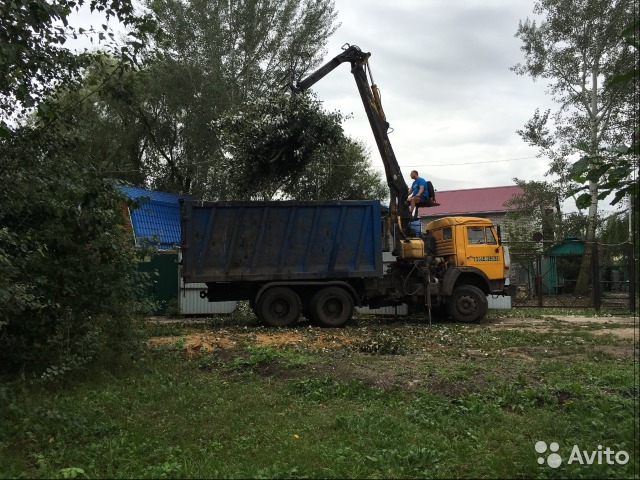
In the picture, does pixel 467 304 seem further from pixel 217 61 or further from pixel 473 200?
pixel 473 200

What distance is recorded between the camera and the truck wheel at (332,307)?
532 inches

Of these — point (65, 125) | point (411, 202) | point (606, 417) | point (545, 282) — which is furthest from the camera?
point (545, 282)

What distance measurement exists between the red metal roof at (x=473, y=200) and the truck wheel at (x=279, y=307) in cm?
2798

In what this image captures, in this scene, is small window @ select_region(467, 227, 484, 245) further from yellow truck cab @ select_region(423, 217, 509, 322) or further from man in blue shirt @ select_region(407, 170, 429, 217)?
man in blue shirt @ select_region(407, 170, 429, 217)

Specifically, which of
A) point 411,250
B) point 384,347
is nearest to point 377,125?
point 411,250

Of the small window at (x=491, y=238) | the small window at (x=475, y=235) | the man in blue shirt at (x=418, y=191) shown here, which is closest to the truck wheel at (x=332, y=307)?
the man in blue shirt at (x=418, y=191)

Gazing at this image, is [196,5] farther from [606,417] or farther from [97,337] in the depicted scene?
[606,417]

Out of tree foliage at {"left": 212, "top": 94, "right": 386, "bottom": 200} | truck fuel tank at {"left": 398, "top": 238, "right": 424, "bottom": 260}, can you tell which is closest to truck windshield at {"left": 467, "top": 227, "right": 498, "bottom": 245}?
truck fuel tank at {"left": 398, "top": 238, "right": 424, "bottom": 260}

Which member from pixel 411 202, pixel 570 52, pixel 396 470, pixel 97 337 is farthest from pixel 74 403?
pixel 570 52

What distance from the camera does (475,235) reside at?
14.6 meters

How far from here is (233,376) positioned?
775 cm

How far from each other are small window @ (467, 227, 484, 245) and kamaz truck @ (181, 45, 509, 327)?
25 mm

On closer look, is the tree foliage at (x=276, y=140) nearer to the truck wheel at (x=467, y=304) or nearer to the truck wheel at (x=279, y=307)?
the truck wheel at (x=279, y=307)

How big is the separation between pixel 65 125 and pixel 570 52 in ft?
73.7
